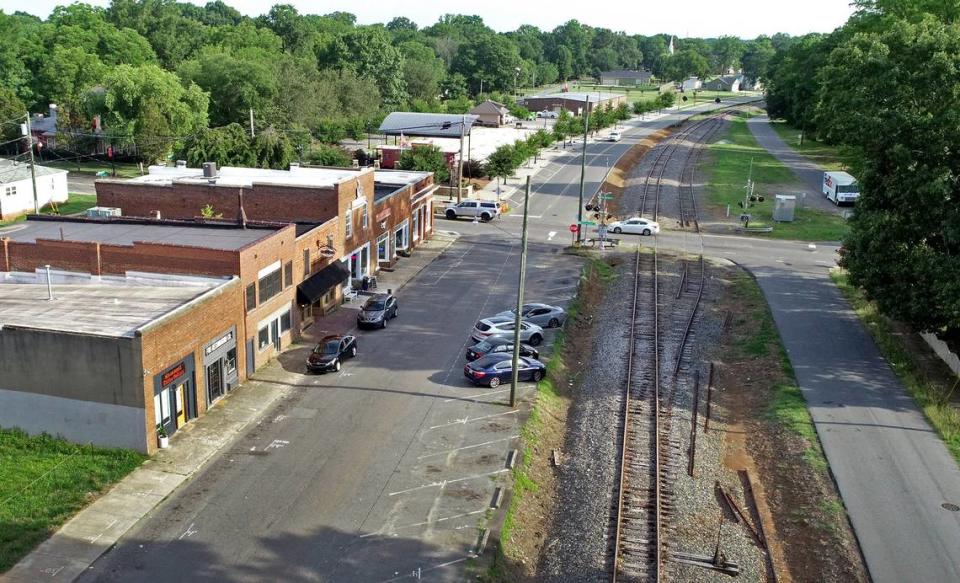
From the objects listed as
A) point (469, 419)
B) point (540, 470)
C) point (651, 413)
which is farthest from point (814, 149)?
point (540, 470)

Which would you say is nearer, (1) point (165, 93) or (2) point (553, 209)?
(2) point (553, 209)

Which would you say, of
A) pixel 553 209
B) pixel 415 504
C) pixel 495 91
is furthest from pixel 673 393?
pixel 495 91

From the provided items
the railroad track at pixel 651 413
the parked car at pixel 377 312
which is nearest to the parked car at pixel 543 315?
the railroad track at pixel 651 413

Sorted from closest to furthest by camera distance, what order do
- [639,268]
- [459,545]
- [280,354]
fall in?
[459,545] < [280,354] < [639,268]

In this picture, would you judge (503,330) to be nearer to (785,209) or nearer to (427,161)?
(785,209)

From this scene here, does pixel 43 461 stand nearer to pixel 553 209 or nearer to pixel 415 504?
pixel 415 504

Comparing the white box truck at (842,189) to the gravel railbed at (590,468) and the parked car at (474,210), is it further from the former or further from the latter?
the gravel railbed at (590,468)

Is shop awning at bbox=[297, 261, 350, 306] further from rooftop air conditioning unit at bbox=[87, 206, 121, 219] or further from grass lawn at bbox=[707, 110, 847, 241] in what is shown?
grass lawn at bbox=[707, 110, 847, 241]

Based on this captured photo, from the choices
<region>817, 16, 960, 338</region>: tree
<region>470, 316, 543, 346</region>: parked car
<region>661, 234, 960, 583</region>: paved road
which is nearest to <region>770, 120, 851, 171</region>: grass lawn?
<region>661, 234, 960, 583</region>: paved road
